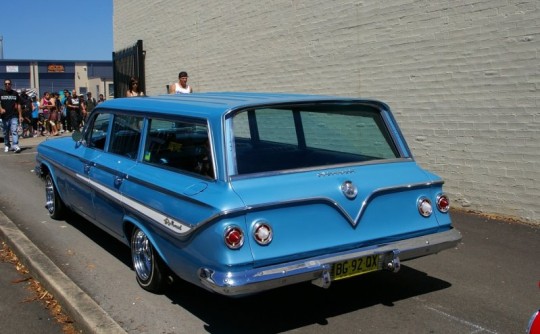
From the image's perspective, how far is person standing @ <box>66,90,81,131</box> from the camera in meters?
21.2

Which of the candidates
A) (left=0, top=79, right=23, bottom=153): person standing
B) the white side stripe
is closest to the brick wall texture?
the white side stripe

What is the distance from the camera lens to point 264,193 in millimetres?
3635

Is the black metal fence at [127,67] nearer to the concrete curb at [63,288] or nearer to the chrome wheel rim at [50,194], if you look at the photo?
the chrome wheel rim at [50,194]

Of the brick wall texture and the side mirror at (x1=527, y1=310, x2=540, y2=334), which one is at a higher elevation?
the brick wall texture

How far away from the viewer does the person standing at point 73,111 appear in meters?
21.2

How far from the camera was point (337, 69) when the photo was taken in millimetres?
8977

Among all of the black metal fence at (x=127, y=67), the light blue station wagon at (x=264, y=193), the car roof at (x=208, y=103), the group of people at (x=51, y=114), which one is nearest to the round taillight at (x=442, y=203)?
the light blue station wagon at (x=264, y=193)

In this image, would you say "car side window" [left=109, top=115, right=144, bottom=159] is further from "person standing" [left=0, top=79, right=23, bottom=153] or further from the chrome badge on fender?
"person standing" [left=0, top=79, right=23, bottom=153]

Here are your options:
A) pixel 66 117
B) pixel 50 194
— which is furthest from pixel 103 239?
pixel 66 117

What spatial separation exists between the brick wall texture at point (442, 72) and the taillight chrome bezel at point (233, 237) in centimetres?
453

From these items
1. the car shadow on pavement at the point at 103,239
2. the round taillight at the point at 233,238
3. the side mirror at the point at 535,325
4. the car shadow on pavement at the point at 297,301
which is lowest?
the car shadow on pavement at the point at 297,301

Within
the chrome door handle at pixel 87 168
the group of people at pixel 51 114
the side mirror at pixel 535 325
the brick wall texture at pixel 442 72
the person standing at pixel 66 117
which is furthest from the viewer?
the person standing at pixel 66 117

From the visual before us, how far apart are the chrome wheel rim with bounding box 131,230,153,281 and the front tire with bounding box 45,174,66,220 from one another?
2664 mm

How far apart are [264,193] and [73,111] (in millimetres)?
19630
